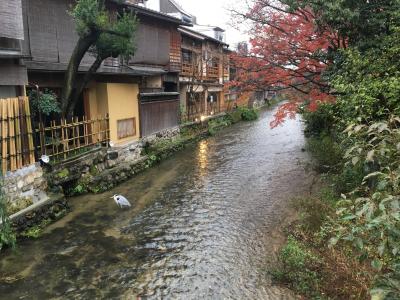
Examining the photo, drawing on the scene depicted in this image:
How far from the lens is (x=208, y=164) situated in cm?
2119

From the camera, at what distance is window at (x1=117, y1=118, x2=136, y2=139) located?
746 inches

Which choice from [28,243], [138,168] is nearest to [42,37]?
[138,168]

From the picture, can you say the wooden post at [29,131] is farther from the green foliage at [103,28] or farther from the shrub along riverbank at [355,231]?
the shrub along riverbank at [355,231]

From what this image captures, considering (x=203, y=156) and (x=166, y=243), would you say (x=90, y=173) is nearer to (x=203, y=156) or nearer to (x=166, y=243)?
(x=166, y=243)

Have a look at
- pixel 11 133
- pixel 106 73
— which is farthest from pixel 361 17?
pixel 11 133

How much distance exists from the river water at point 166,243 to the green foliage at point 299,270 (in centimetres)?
33

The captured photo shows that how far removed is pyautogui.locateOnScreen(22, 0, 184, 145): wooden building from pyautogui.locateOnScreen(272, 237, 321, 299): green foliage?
10784 mm

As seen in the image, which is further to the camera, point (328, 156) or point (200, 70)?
point (200, 70)

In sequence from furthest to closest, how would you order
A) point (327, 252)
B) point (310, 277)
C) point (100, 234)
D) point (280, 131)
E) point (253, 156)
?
1. point (280, 131)
2. point (253, 156)
3. point (100, 234)
4. point (327, 252)
5. point (310, 277)

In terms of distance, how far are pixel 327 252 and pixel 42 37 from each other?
1531cm

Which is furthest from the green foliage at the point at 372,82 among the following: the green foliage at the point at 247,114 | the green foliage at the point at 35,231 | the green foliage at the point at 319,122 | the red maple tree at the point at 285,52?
the green foliage at the point at 247,114

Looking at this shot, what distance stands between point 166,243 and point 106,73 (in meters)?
10.0

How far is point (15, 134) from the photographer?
37.3ft

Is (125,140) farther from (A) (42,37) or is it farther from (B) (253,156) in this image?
(B) (253,156)
